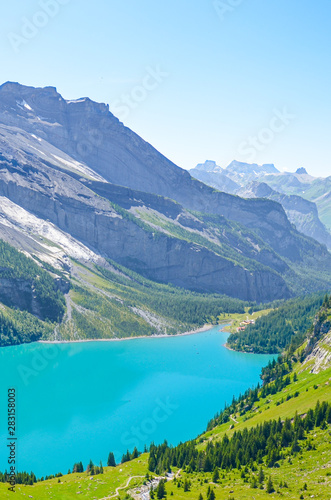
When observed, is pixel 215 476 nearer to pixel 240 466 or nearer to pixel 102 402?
pixel 240 466

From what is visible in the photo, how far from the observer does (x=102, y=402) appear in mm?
148000

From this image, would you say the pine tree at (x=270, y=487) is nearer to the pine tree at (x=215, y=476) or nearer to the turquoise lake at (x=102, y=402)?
the pine tree at (x=215, y=476)

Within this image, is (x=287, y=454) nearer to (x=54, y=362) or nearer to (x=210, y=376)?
(x=210, y=376)

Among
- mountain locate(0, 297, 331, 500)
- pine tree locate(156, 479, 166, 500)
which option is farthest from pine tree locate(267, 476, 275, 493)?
pine tree locate(156, 479, 166, 500)

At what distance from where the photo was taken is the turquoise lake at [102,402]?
374 ft

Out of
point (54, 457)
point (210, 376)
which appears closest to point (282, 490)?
point (54, 457)

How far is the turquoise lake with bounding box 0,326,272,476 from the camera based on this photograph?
114 m

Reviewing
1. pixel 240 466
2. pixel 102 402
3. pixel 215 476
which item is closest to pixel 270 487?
pixel 215 476

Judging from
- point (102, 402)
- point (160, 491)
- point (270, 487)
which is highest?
point (270, 487)

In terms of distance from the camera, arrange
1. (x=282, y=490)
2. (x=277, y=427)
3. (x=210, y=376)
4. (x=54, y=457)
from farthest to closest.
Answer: (x=210, y=376)
(x=54, y=457)
(x=277, y=427)
(x=282, y=490)

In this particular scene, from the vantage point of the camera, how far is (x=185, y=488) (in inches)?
2970

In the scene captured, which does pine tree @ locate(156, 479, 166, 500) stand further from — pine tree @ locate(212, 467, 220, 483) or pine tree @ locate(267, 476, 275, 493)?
pine tree @ locate(267, 476, 275, 493)

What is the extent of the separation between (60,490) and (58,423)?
5222 centimetres

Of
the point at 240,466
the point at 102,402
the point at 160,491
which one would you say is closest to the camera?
the point at 160,491
